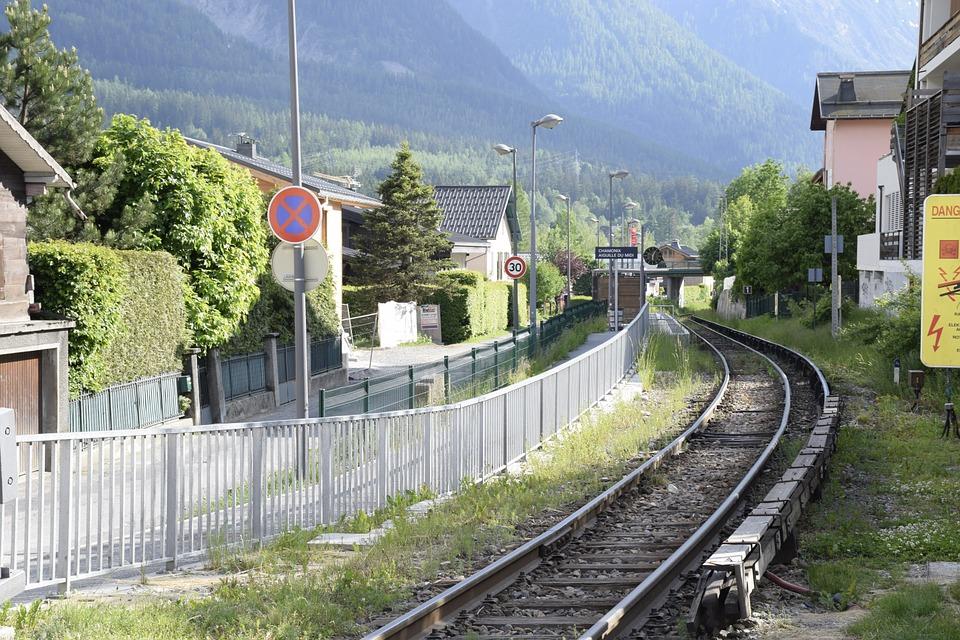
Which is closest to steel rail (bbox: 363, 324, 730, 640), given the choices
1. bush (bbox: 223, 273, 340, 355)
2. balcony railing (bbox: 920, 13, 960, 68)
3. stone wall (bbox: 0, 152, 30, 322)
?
stone wall (bbox: 0, 152, 30, 322)

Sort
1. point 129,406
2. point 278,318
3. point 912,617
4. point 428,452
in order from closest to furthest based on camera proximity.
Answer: point 912,617, point 428,452, point 129,406, point 278,318

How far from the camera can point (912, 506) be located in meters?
13.0

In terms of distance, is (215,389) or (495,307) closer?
(215,389)

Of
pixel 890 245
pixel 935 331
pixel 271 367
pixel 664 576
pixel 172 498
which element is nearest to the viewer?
pixel 664 576

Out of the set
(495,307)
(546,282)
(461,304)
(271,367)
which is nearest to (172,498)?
(271,367)

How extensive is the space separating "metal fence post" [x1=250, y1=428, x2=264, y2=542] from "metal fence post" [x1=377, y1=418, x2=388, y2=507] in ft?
7.35

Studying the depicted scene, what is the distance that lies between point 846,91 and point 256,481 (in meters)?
69.6

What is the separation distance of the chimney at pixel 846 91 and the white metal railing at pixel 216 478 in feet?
205

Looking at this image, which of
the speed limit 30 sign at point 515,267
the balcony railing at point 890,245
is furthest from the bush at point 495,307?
the balcony railing at point 890,245

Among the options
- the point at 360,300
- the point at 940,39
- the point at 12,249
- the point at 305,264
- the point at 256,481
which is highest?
the point at 940,39

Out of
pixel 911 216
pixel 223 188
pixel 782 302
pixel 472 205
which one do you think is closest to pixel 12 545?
pixel 223 188

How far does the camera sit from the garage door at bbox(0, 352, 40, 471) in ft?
58.6

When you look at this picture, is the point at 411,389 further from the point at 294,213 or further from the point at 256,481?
the point at 256,481

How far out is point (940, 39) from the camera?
35.1 meters
